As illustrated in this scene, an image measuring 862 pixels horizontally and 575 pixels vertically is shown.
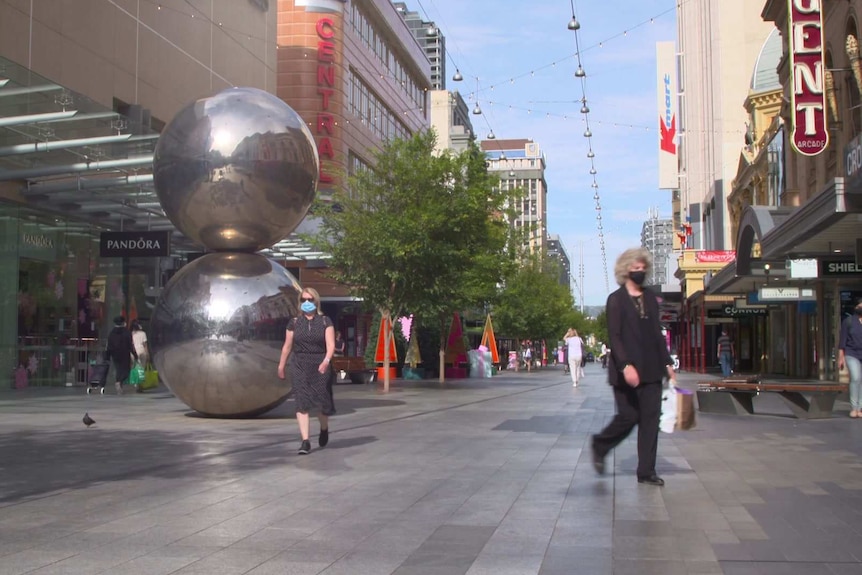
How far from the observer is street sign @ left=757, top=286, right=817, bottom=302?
25.7 meters

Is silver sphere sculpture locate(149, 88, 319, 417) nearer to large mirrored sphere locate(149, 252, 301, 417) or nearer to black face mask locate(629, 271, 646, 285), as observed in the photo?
large mirrored sphere locate(149, 252, 301, 417)

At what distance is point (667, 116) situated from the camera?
80.9m

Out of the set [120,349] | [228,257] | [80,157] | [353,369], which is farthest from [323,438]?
[353,369]

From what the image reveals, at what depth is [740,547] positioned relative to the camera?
534cm

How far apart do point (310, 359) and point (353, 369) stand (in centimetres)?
1943

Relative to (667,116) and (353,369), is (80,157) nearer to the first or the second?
(353,369)

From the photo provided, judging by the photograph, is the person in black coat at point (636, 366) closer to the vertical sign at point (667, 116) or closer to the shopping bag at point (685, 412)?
the shopping bag at point (685, 412)

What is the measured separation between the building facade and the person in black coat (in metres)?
13.6

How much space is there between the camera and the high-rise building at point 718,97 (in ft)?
182

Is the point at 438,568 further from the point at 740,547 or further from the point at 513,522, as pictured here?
the point at 740,547

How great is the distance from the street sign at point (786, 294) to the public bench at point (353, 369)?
1229cm

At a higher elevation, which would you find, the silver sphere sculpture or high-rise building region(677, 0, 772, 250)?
high-rise building region(677, 0, 772, 250)

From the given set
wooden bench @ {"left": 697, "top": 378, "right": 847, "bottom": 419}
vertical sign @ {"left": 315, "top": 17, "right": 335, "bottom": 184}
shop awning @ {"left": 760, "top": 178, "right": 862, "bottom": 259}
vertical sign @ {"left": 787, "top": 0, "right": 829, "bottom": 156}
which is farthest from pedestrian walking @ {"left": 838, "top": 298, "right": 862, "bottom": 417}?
vertical sign @ {"left": 315, "top": 17, "right": 335, "bottom": 184}

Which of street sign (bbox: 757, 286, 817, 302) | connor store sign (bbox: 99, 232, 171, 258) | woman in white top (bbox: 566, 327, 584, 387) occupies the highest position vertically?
connor store sign (bbox: 99, 232, 171, 258)
